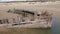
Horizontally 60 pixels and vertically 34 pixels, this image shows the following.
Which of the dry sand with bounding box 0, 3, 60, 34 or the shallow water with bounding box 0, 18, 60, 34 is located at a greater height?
the dry sand with bounding box 0, 3, 60, 34

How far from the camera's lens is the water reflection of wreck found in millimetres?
930

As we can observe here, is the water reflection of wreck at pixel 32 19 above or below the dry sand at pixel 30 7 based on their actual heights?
below

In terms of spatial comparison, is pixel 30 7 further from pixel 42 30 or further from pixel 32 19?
pixel 42 30

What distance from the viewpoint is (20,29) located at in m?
0.95

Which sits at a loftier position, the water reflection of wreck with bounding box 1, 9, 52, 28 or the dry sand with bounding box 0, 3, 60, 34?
the dry sand with bounding box 0, 3, 60, 34

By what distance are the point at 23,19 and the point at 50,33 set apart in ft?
0.83

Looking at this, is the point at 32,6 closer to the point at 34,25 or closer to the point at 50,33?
the point at 34,25

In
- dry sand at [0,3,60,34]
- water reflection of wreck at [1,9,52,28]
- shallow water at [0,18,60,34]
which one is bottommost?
shallow water at [0,18,60,34]

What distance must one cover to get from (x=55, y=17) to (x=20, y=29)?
0.31 m

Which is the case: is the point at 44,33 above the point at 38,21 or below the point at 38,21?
below

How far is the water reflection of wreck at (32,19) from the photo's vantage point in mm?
930

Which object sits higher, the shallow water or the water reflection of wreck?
the water reflection of wreck

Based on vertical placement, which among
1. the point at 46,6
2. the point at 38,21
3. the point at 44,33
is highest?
the point at 46,6

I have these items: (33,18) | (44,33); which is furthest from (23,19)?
(44,33)
